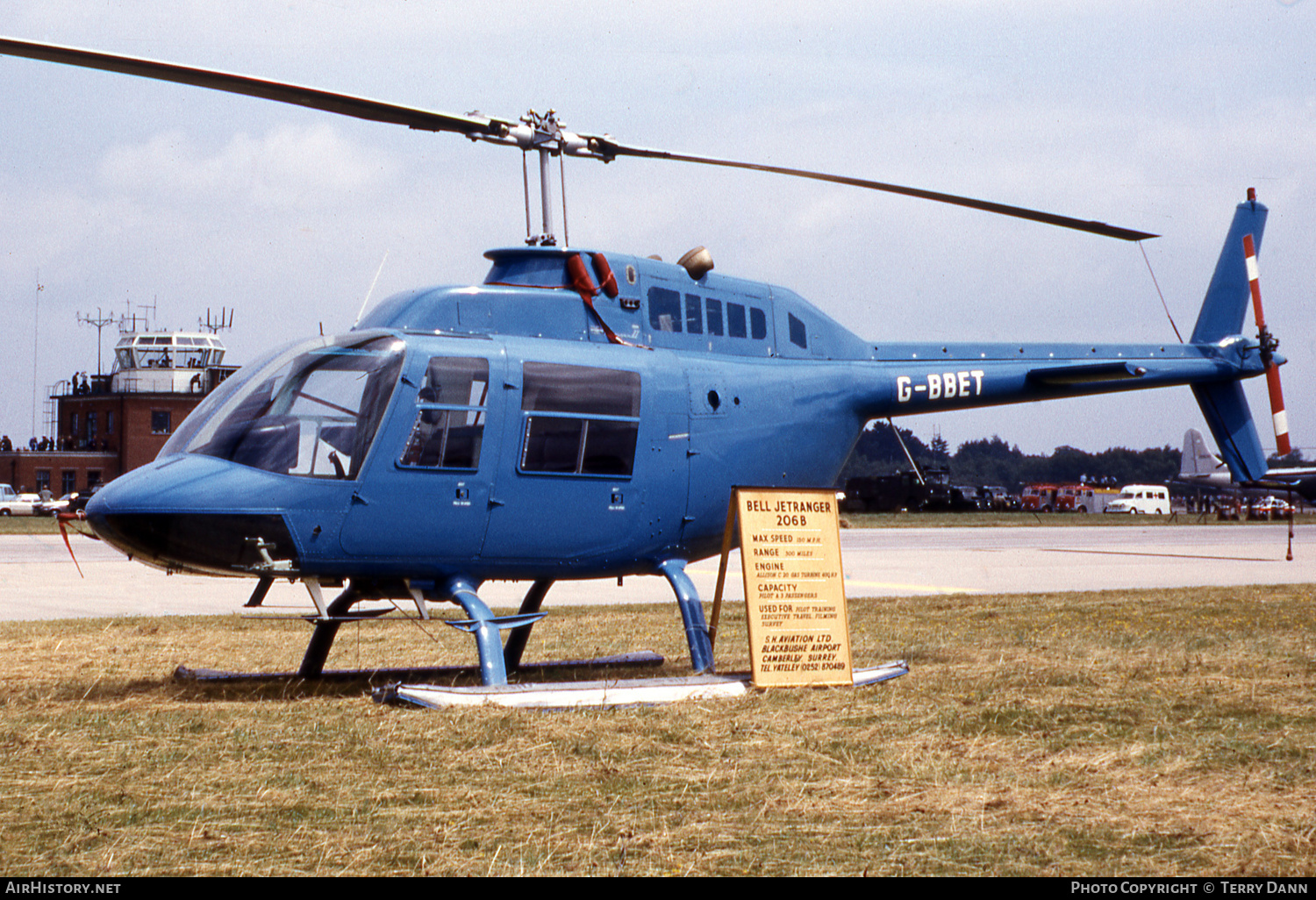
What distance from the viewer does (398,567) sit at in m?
9.06

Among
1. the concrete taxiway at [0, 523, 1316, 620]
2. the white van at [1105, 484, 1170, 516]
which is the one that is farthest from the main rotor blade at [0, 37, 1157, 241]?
the white van at [1105, 484, 1170, 516]

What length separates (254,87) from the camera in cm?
783

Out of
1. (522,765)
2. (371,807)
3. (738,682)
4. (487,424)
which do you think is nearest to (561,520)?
(487,424)

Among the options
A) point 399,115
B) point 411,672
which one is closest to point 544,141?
point 399,115

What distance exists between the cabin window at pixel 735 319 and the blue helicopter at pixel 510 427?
3 centimetres

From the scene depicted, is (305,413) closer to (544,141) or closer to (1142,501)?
(544,141)

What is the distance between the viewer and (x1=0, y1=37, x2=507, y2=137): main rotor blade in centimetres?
721

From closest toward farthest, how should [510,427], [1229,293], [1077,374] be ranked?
[510,427] → [1077,374] → [1229,293]

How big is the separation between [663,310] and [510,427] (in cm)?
209

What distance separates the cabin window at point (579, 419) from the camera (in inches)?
371

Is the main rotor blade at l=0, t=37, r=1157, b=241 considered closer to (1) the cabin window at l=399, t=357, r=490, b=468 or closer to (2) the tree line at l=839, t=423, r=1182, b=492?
(1) the cabin window at l=399, t=357, r=490, b=468

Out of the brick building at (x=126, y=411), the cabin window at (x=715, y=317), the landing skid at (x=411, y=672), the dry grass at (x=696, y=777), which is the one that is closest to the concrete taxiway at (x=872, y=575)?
the landing skid at (x=411, y=672)
